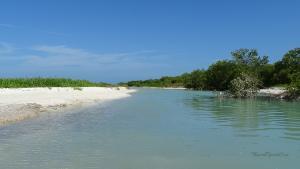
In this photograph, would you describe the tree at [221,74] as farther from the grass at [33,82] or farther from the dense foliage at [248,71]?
the grass at [33,82]

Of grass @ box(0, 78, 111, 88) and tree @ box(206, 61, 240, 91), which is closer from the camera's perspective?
grass @ box(0, 78, 111, 88)

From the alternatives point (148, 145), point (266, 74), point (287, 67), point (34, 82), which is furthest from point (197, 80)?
point (148, 145)

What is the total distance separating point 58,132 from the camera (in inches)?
742

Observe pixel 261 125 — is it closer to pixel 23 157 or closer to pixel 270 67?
pixel 23 157

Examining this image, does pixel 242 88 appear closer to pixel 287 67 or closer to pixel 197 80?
pixel 287 67

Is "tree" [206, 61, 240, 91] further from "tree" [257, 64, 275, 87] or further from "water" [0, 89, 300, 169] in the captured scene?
"water" [0, 89, 300, 169]

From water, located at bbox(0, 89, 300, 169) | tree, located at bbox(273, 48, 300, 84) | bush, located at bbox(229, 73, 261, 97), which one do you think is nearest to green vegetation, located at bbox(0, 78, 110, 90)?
bush, located at bbox(229, 73, 261, 97)

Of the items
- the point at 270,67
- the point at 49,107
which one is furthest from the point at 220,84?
the point at 49,107

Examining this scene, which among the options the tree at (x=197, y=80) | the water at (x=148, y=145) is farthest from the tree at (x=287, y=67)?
the water at (x=148, y=145)

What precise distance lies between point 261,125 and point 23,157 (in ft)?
43.7

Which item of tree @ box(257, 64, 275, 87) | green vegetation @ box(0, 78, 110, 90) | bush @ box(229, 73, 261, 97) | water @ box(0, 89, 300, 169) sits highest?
tree @ box(257, 64, 275, 87)

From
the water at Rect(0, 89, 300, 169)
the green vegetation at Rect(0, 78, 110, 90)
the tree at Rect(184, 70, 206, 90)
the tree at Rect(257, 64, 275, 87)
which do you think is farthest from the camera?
the tree at Rect(184, 70, 206, 90)

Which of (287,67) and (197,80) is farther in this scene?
(197,80)

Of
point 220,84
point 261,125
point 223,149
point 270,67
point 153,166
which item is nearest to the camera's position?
point 153,166
